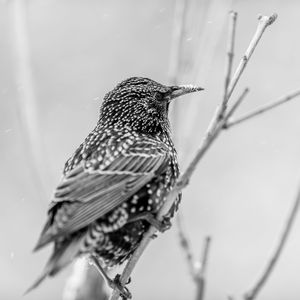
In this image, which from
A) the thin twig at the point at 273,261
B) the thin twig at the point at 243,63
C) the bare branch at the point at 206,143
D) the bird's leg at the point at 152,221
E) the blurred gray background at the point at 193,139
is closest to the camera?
the bare branch at the point at 206,143

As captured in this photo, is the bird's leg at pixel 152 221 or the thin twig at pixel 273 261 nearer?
the thin twig at pixel 273 261

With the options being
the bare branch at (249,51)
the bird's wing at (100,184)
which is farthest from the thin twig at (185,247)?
the bare branch at (249,51)

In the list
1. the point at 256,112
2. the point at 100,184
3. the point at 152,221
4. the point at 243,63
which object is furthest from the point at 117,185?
the point at 256,112

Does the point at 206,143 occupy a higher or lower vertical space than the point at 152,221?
higher

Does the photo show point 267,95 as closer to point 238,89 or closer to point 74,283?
point 238,89

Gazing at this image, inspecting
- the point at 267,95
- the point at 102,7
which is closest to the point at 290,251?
the point at 267,95

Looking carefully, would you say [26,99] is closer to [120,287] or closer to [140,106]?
[140,106]

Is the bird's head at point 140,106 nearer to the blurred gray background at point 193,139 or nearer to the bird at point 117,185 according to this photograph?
the bird at point 117,185
